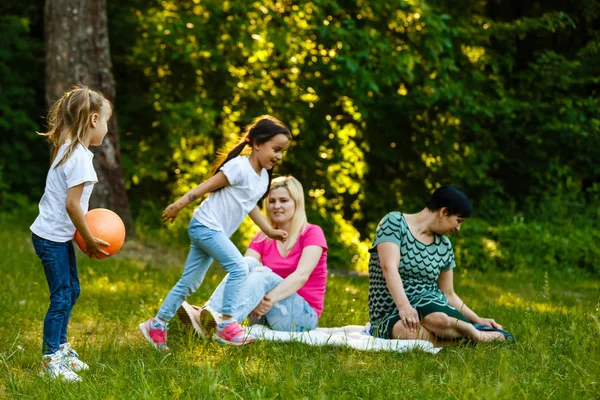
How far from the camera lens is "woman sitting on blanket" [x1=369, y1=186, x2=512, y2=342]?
196 inches

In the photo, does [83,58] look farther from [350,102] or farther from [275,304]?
[275,304]

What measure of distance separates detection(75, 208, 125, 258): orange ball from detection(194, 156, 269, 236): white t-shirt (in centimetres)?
70

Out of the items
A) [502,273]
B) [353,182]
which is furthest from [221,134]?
[502,273]

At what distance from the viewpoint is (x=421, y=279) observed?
529 cm

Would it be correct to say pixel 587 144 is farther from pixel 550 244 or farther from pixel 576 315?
pixel 576 315

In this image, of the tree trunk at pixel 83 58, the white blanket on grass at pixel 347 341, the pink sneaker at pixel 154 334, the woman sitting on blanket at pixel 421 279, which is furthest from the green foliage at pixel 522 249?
the pink sneaker at pixel 154 334

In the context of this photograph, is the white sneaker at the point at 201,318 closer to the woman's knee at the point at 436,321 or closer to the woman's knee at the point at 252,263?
the woman's knee at the point at 252,263

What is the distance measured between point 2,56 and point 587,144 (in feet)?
32.4

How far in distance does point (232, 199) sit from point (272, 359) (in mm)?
1199

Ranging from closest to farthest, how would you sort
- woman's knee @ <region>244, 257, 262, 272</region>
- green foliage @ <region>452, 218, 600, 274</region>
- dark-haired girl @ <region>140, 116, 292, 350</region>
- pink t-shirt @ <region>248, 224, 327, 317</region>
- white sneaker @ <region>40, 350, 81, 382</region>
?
white sneaker @ <region>40, 350, 81, 382</region>
dark-haired girl @ <region>140, 116, 292, 350</region>
woman's knee @ <region>244, 257, 262, 272</region>
pink t-shirt @ <region>248, 224, 327, 317</region>
green foliage @ <region>452, 218, 600, 274</region>

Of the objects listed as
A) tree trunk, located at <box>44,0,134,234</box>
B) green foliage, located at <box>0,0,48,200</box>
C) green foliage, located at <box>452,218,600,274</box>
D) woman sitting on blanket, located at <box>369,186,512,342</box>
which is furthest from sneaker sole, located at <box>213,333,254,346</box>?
green foliage, located at <box>0,0,48,200</box>

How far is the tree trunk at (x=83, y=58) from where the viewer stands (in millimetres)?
8891

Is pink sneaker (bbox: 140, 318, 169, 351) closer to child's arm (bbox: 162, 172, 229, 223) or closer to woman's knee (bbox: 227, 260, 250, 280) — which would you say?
woman's knee (bbox: 227, 260, 250, 280)

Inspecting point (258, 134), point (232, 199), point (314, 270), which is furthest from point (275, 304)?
point (258, 134)
